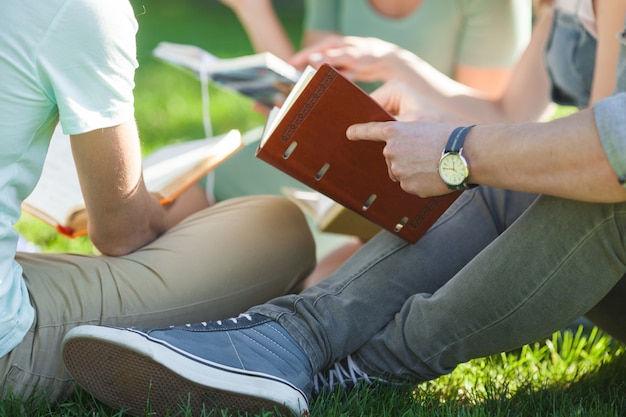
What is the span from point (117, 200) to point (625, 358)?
110 centimetres

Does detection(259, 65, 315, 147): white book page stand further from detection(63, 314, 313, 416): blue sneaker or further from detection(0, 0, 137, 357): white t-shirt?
detection(63, 314, 313, 416): blue sneaker

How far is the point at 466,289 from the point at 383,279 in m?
0.21

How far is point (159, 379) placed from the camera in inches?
54.9

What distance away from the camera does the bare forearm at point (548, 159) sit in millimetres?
1247

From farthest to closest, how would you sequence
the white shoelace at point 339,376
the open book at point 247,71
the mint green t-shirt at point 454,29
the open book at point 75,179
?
1. the mint green t-shirt at point 454,29
2. the open book at point 247,71
3. the open book at point 75,179
4. the white shoelace at point 339,376

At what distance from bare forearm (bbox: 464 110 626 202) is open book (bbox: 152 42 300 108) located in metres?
0.74

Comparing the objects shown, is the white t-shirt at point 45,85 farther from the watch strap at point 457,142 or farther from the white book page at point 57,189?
the watch strap at point 457,142

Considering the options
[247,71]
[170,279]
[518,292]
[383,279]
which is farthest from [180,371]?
[247,71]

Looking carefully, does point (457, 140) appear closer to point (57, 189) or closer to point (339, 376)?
point (339, 376)

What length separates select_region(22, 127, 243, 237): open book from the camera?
6.13 ft

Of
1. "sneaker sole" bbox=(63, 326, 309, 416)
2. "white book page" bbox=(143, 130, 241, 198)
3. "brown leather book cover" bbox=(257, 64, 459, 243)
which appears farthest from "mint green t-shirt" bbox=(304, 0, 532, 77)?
"sneaker sole" bbox=(63, 326, 309, 416)

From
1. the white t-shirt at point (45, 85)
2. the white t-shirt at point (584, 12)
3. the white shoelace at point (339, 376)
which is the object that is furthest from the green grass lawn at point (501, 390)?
the white t-shirt at point (584, 12)

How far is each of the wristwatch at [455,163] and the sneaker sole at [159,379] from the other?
1.40 ft

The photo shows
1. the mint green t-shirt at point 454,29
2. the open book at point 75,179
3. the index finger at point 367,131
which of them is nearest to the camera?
the index finger at point 367,131
